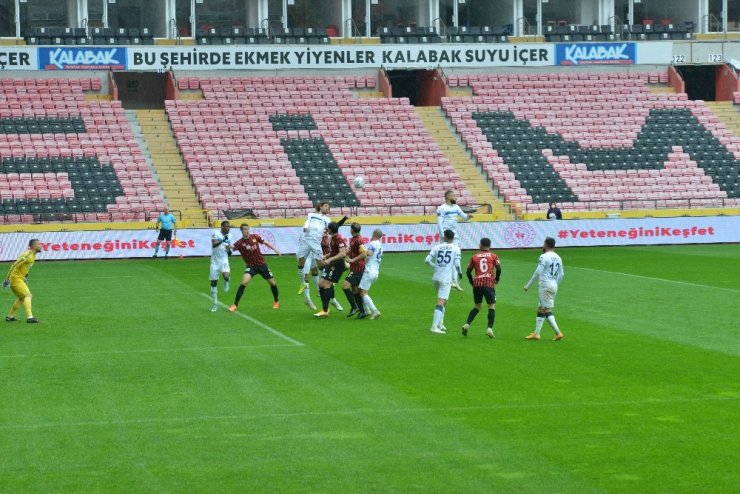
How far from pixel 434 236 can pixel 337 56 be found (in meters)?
17.1

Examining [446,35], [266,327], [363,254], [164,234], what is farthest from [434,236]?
[266,327]

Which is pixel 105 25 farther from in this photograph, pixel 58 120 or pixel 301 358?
pixel 301 358

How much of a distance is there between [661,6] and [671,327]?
1826 inches

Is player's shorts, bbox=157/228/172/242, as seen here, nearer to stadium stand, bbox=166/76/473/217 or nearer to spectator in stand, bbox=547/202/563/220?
stadium stand, bbox=166/76/473/217

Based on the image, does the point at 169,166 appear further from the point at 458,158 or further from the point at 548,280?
the point at 548,280

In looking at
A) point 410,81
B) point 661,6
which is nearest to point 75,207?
point 410,81

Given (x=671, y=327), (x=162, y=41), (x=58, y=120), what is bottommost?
(x=671, y=327)

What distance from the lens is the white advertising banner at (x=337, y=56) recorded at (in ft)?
191

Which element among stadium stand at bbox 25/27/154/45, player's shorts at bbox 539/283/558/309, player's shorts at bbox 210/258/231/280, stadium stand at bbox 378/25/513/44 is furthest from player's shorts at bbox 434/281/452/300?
stadium stand at bbox 378/25/513/44

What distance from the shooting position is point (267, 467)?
12406mm

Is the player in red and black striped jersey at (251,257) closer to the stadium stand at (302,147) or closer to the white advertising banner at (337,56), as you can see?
the stadium stand at (302,147)

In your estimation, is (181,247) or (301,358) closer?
(301,358)

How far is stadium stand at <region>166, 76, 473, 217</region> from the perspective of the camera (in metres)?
51.2

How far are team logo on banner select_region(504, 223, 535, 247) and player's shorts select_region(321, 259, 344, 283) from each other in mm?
21469
